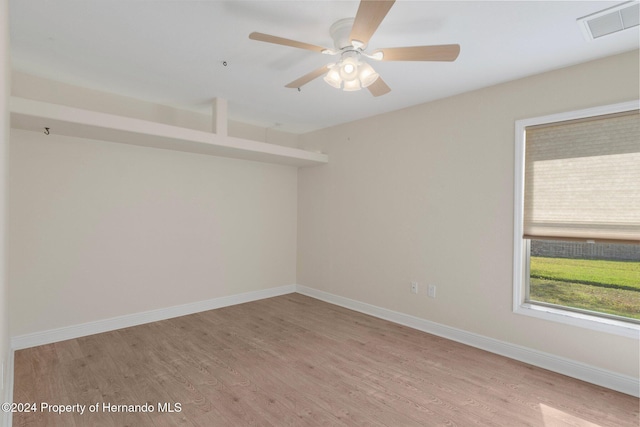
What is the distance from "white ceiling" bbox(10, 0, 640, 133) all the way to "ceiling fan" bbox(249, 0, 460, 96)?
16 centimetres

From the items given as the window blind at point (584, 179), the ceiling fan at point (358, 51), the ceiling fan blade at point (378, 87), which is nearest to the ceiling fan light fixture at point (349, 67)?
the ceiling fan at point (358, 51)

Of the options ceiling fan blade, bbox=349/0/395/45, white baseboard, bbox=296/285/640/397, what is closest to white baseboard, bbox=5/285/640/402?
white baseboard, bbox=296/285/640/397

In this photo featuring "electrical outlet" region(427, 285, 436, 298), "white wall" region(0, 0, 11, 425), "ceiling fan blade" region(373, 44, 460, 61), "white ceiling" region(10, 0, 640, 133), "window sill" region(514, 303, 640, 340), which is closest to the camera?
"white wall" region(0, 0, 11, 425)

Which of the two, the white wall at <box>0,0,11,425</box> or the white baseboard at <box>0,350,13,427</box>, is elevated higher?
the white wall at <box>0,0,11,425</box>

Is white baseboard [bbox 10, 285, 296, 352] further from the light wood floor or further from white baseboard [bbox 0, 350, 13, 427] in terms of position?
white baseboard [bbox 0, 350, 13, 427]

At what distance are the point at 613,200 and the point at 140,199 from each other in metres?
4.63

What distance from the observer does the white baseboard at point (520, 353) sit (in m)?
2.50

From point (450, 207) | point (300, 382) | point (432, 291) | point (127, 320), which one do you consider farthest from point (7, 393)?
point (450, 207)

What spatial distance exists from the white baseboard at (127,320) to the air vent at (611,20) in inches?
181

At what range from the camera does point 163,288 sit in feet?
13.1

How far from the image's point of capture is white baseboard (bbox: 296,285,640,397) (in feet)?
8.19

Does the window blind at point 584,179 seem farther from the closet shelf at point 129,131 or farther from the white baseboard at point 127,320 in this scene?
the white baseboard at point 127,320

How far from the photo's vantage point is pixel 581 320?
8.76 ft

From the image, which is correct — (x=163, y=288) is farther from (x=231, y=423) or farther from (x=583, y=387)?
(x=583, y=387)
